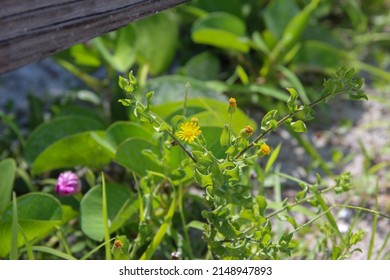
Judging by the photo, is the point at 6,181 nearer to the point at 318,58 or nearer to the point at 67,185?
the point at 67,185

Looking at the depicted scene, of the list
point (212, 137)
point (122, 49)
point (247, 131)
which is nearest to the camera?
point (247, 131)

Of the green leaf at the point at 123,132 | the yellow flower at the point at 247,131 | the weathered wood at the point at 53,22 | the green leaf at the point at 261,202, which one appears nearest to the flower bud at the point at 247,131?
the yellow flower at the point at 247,131

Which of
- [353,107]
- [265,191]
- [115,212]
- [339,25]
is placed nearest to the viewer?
[115,212]

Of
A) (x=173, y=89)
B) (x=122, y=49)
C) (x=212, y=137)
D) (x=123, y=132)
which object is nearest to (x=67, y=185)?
(x=123, y=132)

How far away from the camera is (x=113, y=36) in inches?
95.5

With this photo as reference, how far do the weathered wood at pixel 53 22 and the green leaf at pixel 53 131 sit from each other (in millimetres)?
558

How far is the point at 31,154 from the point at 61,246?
0.86 feet

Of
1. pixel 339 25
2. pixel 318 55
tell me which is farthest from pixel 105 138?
pixel 339 25

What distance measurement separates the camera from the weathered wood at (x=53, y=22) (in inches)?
52.6

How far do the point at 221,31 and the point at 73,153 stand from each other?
2.18ft

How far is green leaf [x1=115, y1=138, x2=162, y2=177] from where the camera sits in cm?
172

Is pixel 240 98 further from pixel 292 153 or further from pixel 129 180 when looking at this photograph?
pixel 129 180

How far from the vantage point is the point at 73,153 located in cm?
188

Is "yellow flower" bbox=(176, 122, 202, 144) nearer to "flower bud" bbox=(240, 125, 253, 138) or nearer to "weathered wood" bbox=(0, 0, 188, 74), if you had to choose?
"flower bud" bbox=(240, 125, 253, 138)
